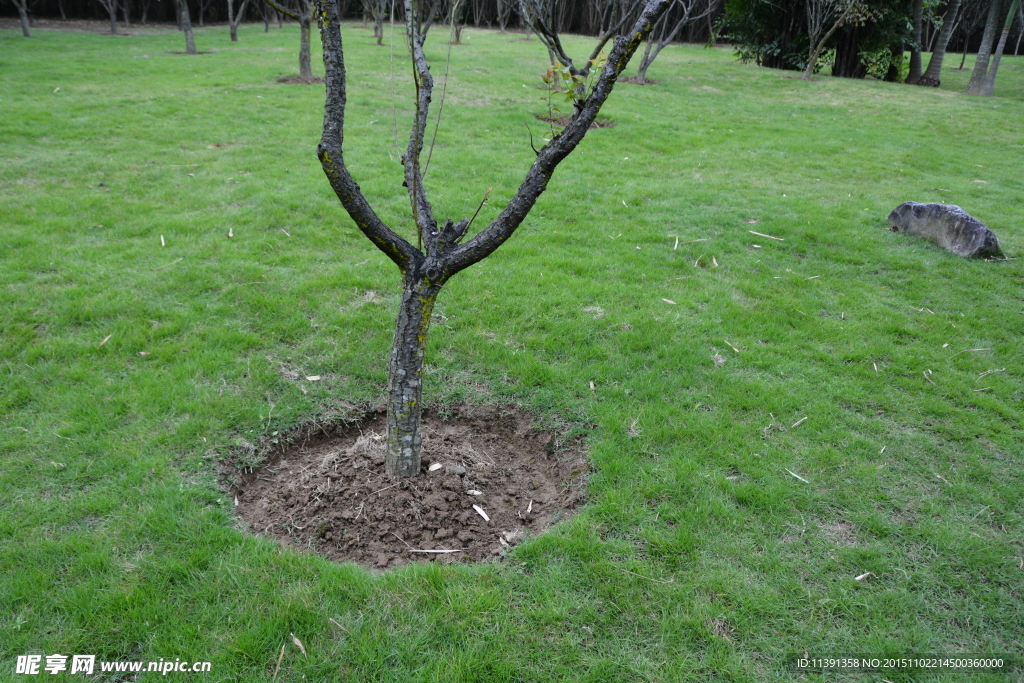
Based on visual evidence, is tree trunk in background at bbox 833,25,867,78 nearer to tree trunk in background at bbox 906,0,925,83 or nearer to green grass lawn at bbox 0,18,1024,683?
tree trunk in background at bbox 906,0,925,83

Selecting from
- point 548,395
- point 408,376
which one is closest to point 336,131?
point 408,376

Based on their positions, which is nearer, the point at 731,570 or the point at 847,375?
the point at 731,570

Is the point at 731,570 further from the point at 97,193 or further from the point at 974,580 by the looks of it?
the point at 97,193

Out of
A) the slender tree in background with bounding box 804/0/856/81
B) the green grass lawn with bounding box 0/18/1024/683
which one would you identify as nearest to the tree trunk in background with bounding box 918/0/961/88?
the slender tree in background with bounding box 804/0/856/81

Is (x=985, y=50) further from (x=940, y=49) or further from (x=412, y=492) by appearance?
(x=412, y=492)

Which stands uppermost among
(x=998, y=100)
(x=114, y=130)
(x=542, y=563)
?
(x=998, y=100)

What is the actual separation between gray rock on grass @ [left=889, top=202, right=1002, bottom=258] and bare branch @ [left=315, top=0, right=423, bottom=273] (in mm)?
7067

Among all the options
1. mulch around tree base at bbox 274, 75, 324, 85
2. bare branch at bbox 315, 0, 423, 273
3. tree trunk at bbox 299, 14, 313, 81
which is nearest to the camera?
bare branch at bbox 315, 0, 423, 273

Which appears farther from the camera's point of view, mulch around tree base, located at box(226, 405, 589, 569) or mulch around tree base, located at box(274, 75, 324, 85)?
mulch around tree base, located at box(274, 75, 324, 85)

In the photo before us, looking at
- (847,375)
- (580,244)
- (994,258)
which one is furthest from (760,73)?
(847,375)

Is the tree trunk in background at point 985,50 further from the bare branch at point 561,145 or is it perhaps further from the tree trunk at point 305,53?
the bare branch at point 561,145

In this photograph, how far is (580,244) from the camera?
22.7 ft

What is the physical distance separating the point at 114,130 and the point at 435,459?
908 centimetres

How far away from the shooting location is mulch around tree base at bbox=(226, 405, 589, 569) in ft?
10.5
